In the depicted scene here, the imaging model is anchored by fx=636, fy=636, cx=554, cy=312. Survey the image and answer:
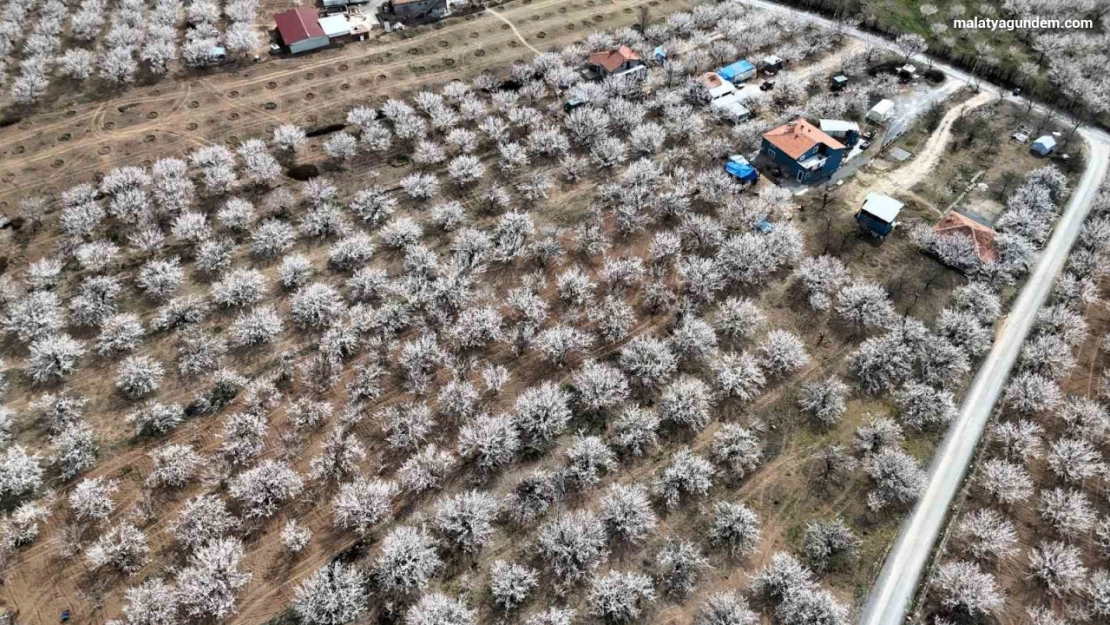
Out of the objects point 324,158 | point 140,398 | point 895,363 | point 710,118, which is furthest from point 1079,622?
point 324,158

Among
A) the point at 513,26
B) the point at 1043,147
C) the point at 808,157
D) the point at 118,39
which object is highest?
the point at 118,39

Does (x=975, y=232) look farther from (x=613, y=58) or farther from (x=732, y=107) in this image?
(x=613, y=58)

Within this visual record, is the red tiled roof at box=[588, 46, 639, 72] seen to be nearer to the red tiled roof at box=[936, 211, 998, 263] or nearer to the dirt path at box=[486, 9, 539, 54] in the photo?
the dirt path at box=[486, 9, 539, 54]

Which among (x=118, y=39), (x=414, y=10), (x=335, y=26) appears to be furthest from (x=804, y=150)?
(x=118, y=39)

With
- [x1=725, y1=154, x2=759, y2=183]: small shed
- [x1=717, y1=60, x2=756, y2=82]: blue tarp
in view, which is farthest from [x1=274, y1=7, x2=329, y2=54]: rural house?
[x1=725, y1=154, x2=759, y2=183]: small shed

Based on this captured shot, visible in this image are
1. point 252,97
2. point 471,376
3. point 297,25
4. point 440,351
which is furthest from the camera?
point 297,25

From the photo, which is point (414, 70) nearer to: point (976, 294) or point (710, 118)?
point (710, 118)
